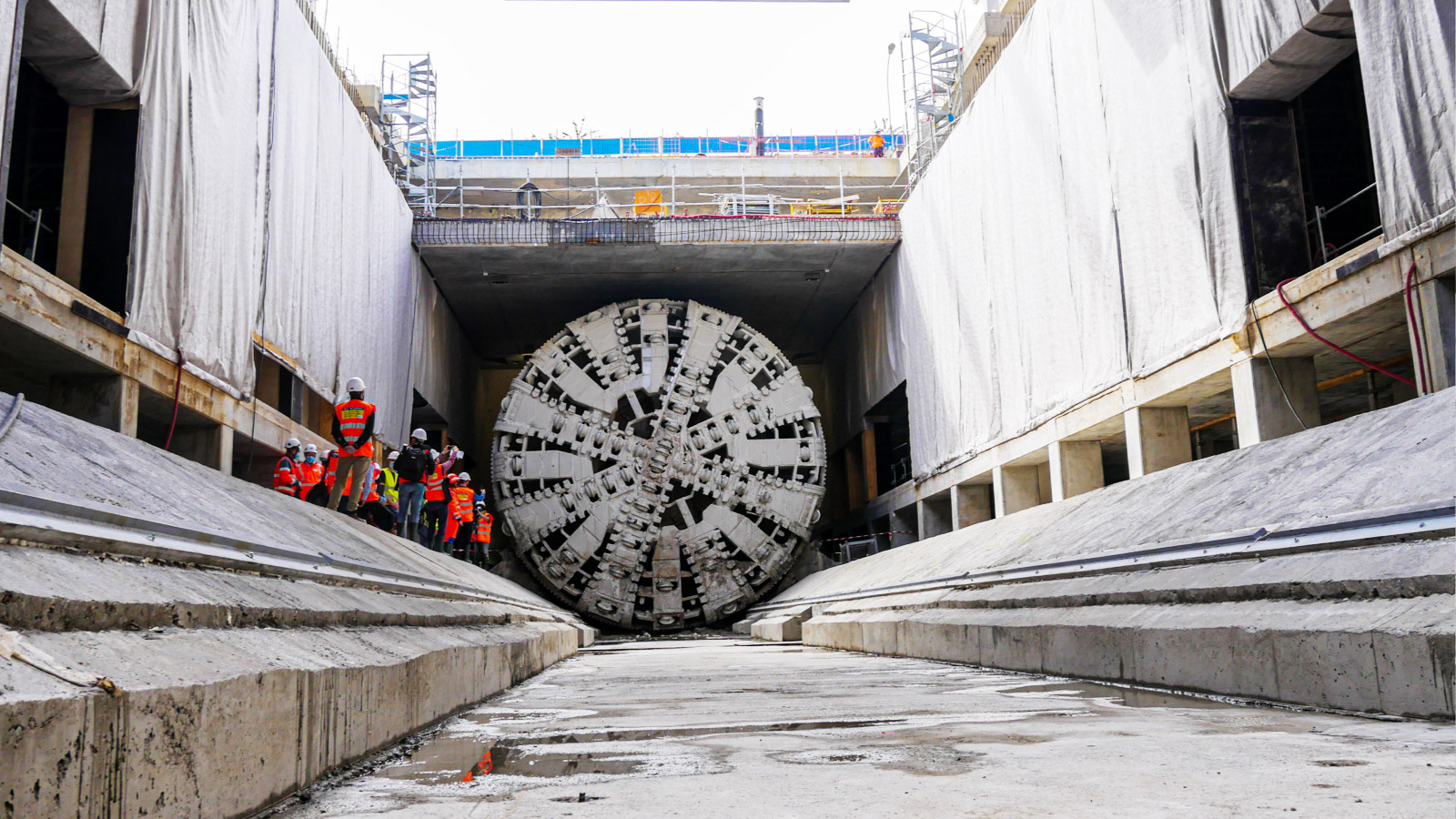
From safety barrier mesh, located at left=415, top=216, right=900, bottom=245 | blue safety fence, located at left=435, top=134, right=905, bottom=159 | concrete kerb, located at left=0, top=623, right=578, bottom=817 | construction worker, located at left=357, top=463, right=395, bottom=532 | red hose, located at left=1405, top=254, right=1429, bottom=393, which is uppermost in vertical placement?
blue safety fence, located at left=435, top=134, right=905, bottom=159

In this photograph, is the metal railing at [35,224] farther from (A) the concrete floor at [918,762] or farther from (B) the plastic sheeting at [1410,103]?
(B) the plastic sheeting at [1410,103]

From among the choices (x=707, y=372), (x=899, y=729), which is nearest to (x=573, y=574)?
(x=707, y=372)

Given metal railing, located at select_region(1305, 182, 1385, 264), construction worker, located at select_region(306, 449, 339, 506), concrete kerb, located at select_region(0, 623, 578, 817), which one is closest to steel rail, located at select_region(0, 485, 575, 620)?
concrete kerb, located at select_region(0, 623, 578, 817)

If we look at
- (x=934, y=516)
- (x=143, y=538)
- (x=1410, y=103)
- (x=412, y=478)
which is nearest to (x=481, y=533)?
(x=412, y=478)

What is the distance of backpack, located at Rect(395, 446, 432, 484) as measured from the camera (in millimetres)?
14828

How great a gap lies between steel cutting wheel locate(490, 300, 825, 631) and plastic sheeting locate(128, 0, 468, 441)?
11.4ft

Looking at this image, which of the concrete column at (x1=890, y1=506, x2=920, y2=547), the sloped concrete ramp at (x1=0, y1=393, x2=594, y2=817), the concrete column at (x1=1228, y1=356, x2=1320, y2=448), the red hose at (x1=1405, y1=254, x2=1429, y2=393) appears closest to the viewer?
the sloped concrete ramp at (x1=0, y1=393, x2=594, y2=817)

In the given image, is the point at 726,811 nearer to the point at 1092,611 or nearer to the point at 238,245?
the point at 1092,611

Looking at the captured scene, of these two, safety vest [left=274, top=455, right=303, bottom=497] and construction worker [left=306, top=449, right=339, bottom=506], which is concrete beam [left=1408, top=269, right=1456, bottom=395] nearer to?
safety vest [left=274, top=455, right=303, bottom=497]

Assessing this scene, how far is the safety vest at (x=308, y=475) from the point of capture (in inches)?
522

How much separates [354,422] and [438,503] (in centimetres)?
738

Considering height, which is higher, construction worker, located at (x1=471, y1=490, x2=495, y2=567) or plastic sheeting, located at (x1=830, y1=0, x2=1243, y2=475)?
plastic sheeting, located at (x1=830, y1=0, x2=1243, y2=475)

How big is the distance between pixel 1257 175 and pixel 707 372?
12.7 metres

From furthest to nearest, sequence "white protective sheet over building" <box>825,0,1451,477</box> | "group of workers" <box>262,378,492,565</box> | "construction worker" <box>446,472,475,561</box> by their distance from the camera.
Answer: "construction worker" <box>446,472,475,561</box>
"group of workers" <box>262,378,492,565</box>
"white protective sheet over building" <box>825,0,1451,477</box>
